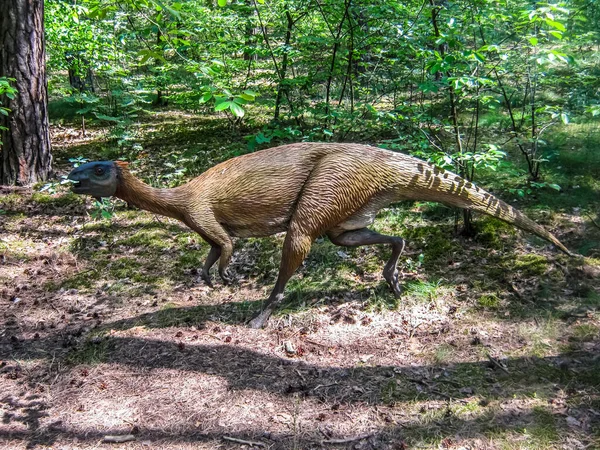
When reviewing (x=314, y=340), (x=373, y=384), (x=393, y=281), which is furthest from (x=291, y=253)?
(x=373, y=384)

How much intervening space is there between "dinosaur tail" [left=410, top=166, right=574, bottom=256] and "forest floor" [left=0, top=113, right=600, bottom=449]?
0.93 metres

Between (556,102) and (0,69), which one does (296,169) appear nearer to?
(0,69)

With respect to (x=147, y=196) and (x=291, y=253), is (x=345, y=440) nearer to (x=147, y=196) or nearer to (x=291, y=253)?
(x=291, y=253)

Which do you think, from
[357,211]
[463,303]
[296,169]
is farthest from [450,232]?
[296,169]

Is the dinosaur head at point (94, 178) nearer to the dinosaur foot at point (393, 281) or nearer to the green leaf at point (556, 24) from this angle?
the dinosaur foot at point (393, 281)

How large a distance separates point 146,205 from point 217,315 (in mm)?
1559

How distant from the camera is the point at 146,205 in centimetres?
439

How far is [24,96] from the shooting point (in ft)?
25.7

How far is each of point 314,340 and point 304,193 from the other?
1523 millimetres

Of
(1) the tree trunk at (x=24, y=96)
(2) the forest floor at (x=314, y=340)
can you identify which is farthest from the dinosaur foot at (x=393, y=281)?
(1) the tree trunk at (x=24, y=96)

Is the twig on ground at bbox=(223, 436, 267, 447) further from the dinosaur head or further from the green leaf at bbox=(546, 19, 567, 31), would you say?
the green leaf at bbox=(546, 19, 567, 31)

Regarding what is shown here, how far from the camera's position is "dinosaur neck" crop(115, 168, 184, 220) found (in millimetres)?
4242

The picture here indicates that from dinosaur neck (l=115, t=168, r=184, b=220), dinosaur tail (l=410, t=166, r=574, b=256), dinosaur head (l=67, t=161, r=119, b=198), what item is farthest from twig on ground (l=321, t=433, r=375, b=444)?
dinosaur head (l=67, t=161, r=119, b=198)

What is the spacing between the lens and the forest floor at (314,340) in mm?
3523
